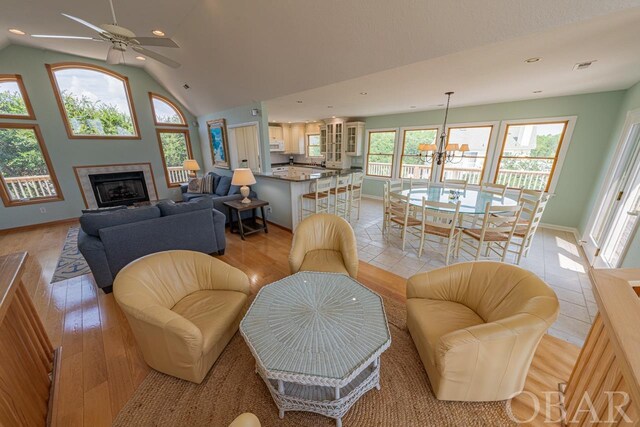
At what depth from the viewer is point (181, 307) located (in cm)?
164

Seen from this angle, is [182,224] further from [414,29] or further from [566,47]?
[566,47]

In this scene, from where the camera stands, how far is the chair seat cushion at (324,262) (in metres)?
2.08

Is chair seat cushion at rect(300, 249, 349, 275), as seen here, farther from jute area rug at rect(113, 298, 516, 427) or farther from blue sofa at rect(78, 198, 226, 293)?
blue sofa at rect(78, 198, 226, 293)

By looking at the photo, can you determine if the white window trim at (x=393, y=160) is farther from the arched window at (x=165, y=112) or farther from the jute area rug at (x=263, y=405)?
the jute area rug at (x=263, y=405)

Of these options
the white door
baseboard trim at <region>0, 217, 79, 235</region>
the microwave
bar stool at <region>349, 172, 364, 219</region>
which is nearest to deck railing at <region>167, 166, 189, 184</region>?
baseboard trim at <region>0, 217, 79, 235</region>

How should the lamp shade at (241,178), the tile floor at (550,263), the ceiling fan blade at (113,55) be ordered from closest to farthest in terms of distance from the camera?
the tile floor at (550,263)
the ceiling fan blade at (113,55)
the lamp shade at (241,178)

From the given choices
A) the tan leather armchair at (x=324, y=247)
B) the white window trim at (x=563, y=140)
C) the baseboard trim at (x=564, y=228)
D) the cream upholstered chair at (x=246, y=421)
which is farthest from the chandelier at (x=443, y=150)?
the cream upholstered chair at (x=246, y=421)

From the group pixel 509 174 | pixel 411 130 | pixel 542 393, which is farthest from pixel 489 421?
pixel 411 130

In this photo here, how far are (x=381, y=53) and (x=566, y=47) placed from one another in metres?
1.64

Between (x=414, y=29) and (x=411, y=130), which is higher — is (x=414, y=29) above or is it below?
above

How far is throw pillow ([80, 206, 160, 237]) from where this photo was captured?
7.20 ft

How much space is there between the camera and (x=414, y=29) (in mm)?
2029

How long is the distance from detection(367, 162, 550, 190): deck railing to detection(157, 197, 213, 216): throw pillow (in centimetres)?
488

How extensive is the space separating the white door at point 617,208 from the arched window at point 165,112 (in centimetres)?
832
